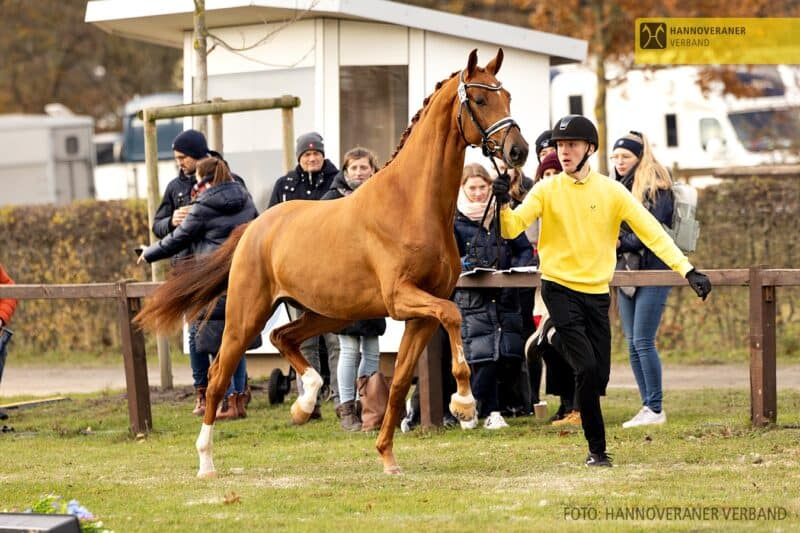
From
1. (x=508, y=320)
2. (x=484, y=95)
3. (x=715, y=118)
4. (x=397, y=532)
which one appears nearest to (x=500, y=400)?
(x=508, y=320)

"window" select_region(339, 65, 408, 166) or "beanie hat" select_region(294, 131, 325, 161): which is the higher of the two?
"window" select_region(339, 65, 408, 166)

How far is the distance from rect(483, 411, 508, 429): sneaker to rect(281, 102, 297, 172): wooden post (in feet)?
11.7

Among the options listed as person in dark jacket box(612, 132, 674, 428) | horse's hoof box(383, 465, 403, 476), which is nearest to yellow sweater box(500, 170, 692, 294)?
horse's hoof box(383, 465, 403, 476)

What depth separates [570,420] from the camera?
10719mm

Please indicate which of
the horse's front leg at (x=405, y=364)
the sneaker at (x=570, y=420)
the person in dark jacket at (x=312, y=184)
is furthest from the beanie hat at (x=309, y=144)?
the horse's front leg at (x=405, y=364)

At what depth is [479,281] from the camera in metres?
10.5

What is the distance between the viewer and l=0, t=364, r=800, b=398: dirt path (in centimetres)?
1374

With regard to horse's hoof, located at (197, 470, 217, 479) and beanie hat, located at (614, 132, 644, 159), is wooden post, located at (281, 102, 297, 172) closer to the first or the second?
beanie hat, located at (614, 132, 644, 159)

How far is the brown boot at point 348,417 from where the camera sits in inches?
429

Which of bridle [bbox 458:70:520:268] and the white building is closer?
bridle [bbox 458:70:520:268]

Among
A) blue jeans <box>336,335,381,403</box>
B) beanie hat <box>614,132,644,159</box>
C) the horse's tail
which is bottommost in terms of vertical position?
blue jeans <box>336,335,381,403</box>

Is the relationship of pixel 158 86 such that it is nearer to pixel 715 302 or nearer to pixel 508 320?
pixel 715 302

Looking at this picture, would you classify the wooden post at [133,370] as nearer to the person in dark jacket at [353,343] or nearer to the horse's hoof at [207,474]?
the person in dark jacket at [353,343]

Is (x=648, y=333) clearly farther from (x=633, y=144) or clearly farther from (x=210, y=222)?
(x=210, y=222)
